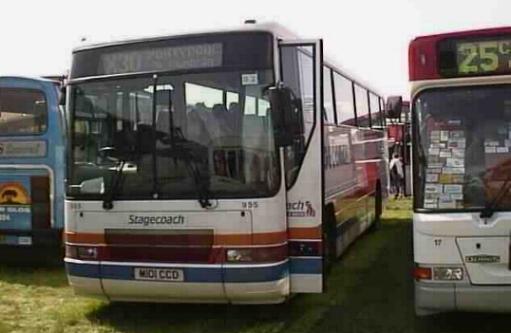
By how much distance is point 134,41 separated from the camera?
738 cm

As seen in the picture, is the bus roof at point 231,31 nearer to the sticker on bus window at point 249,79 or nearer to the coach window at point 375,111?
the sticker on bus window at point 249,79

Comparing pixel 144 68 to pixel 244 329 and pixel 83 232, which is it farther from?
pixel 244 329

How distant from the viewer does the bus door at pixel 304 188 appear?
7.19 metres

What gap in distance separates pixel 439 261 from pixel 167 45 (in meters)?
3.37

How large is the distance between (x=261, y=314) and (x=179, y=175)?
74.1 inches

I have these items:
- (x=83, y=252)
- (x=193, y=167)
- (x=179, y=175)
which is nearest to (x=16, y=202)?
(x=83, y=252)

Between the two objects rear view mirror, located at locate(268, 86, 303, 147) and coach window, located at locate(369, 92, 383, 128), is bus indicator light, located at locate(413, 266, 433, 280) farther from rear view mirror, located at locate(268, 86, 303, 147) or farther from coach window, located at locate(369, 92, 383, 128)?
coach window, located at locate(369, 92, 383, 128)

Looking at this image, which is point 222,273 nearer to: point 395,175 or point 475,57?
point 475,57

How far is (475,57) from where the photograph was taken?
6477 millimetres

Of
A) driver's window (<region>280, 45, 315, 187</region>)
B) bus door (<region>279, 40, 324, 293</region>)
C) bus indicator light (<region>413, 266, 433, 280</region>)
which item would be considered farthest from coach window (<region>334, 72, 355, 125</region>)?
bus indicator light (<region>413, 266, 433, 280</region>)

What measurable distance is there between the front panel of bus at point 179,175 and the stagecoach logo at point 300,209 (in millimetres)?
146

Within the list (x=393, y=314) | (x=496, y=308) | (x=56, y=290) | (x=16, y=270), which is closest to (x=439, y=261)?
(x=496, y=308)

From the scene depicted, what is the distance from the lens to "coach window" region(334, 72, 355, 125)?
10.6 metres

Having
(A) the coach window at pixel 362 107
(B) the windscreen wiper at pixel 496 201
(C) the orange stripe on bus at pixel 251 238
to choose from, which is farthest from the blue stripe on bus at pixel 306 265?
(A) the coach window at pixel 362 107
